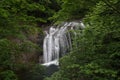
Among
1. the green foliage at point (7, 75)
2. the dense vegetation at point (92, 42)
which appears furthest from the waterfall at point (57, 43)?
the dense vegetation at point (92, 42)

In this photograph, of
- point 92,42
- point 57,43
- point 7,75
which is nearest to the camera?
point 92,42

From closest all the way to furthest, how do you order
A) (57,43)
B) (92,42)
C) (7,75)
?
(92,42)
(7,75)
(57,43)

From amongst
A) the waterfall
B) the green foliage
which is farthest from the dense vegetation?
the waterfall

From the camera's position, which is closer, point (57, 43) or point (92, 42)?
point (92, 42)

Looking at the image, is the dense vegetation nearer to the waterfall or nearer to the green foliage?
the green foliage

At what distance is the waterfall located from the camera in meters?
11.7

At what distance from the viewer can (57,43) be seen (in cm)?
1213

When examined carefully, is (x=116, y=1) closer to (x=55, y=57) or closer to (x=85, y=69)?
(x=85, y=69)

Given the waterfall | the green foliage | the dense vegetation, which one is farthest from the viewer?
the waterfall

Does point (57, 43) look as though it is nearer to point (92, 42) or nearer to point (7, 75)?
point (7, 75)

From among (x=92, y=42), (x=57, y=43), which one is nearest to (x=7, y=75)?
(x=92, y=42)

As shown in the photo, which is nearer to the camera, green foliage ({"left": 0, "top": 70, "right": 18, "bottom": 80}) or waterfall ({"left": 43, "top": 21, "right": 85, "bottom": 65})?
green foliage ({"left": 0, "top": 70, "right": 18, "bottom": 80})

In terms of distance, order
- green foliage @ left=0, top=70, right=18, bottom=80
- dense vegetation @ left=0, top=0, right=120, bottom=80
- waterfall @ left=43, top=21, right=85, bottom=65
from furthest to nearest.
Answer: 1. waterfall @ left=43, top=21, right=85, bottom=65
2. green foliage @ left=0, top=70, right=18, bottom=80
3. dense vegetation @ left=0, top=0, right=120, bottom=80

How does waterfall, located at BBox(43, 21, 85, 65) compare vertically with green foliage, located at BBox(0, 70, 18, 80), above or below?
above
